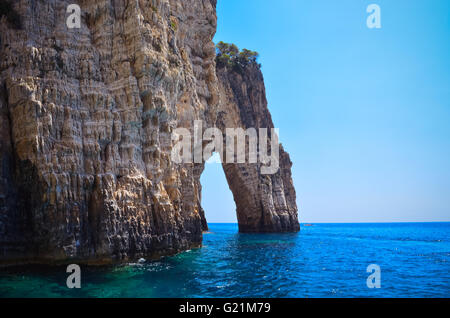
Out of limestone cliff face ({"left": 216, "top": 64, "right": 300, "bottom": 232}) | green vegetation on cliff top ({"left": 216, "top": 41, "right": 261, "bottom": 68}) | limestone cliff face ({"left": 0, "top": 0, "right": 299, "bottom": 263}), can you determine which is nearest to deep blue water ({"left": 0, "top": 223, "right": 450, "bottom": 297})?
limestone cliff face ({"left": 0, "top": 0, "right": 299, "bottom": 263})

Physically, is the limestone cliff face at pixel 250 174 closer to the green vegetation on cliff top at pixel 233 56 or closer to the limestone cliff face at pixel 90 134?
the green vegetation on cliff top at pixel 233 56

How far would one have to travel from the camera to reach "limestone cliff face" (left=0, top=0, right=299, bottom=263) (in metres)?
15.9

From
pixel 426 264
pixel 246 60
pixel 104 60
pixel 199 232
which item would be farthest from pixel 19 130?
pixel 246 60

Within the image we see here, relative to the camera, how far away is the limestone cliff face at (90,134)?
15.9 metres

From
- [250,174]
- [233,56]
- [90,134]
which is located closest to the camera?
[90,134]

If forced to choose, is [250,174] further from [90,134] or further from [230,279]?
[230,279]

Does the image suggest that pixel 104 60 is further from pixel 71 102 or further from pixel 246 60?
pixel 246 60

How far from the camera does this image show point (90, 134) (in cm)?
1772

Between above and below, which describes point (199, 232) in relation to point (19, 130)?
below

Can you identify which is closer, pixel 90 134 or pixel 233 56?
pixel 90 134

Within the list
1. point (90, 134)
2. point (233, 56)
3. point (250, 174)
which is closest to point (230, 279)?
point (90, 134)

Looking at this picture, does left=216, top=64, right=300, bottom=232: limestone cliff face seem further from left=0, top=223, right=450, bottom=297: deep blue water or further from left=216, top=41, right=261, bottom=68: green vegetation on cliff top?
left=0, top=223, right=450, bottom=297: deep blue water

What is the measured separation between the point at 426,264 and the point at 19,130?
25.7 meters
